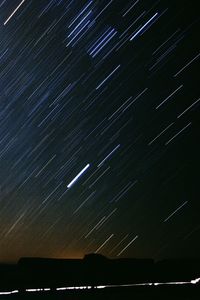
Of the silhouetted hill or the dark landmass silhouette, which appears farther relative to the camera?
the silhouetted hill

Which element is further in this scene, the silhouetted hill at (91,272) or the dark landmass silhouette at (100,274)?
the silhouetted hill at (91,272)

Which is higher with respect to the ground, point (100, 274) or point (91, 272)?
point (91, 272)

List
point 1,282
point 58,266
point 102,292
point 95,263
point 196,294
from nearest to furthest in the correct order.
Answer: point 196,294 < point 102,292 < point 1,282 < point 58,266 < point 95,263

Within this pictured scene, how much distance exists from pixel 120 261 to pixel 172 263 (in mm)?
1495

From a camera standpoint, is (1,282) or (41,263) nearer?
(1,282)

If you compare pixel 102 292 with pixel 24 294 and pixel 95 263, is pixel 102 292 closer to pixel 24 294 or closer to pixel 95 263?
pixel 24 294

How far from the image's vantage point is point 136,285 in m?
9.76

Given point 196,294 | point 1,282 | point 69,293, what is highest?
point 1,282

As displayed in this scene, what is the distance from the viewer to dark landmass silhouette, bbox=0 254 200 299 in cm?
887

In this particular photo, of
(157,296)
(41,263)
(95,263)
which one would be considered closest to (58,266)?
(41,263)

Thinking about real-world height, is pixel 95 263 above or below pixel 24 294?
above

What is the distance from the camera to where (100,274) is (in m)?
10.5

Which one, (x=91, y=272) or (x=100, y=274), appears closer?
(x=100, y=274)

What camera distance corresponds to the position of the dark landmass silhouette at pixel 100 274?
8.87m
